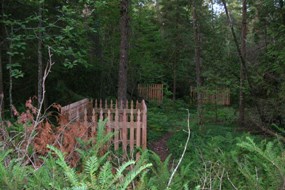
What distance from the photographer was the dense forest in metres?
2.23

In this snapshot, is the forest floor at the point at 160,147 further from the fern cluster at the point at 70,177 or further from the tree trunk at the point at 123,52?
the fern cluster at the point at 70,177

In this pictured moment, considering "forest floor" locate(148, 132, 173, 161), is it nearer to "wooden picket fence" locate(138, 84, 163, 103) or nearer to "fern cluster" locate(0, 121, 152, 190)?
"fern cluster" locate(0, 121, 152, 190)

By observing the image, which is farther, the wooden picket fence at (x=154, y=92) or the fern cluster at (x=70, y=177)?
the wooden picket fence at (x=154, y=92)

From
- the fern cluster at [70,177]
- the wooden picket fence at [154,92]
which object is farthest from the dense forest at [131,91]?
the wooden picket fence at [154,92]

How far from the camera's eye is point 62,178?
2023 mm

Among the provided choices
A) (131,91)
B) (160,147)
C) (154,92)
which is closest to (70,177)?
(160,147)

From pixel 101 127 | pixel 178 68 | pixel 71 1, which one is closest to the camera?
pixel 101 127

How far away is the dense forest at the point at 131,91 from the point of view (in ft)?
7.31

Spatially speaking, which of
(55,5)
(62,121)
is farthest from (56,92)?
(62,121)

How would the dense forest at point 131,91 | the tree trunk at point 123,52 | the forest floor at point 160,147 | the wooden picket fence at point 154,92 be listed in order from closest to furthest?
the dense forest at point 131,91, the forest floor at point 160,147, the tree trunk at point 123,52, the wooden picket fence at point 154,92

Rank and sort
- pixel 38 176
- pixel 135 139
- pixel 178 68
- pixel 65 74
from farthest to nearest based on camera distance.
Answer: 1. pixel 178 68
2. pixel 65 74
3. pixel 135 139
4. pixel 38 176

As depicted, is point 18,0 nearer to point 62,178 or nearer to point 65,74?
point 65,74

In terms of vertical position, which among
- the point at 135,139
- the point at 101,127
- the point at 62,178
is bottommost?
the point at 135,139

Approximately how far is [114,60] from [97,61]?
96cm
